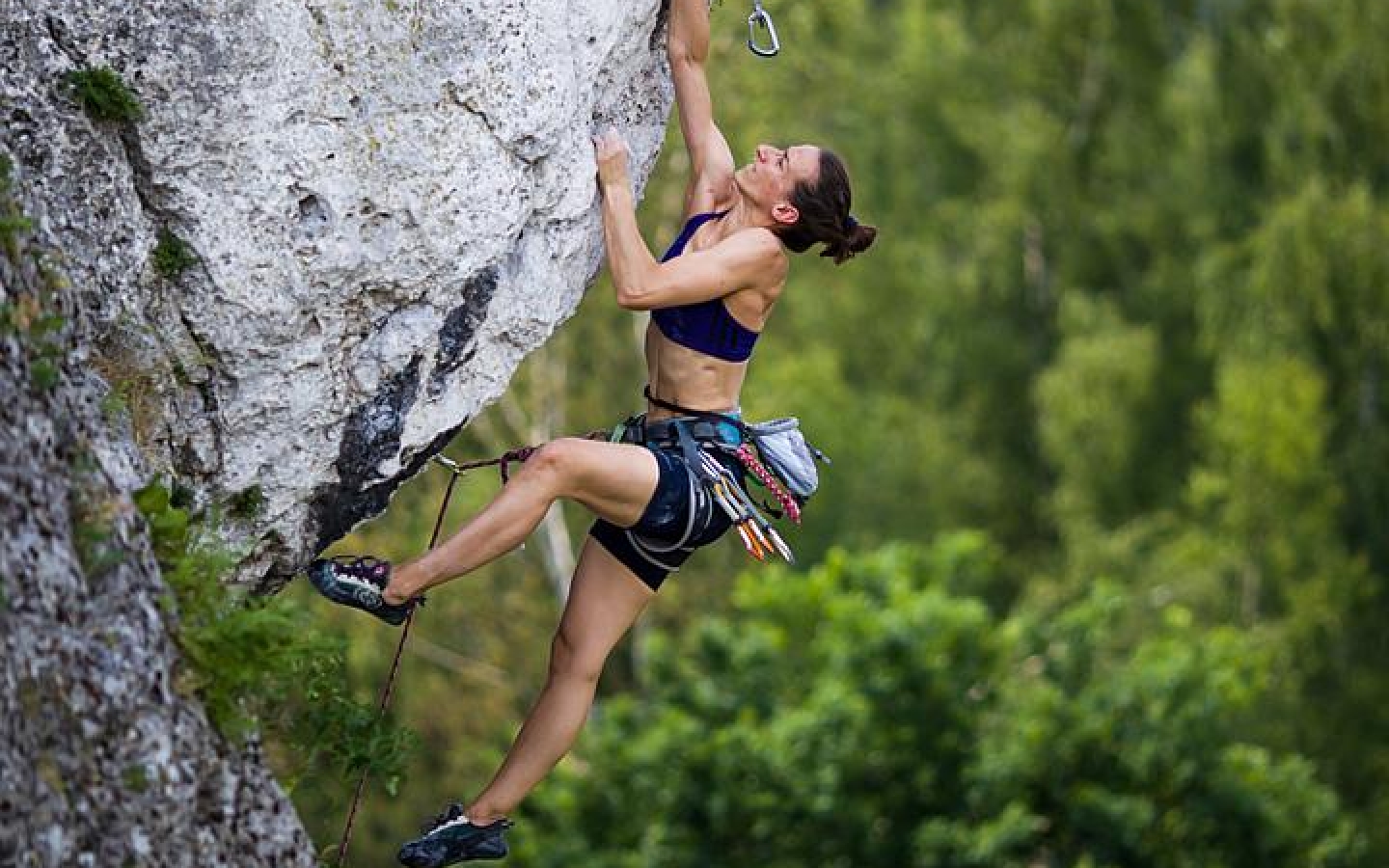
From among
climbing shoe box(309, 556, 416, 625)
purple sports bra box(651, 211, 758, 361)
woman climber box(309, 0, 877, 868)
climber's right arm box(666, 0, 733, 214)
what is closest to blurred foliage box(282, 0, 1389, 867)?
woman climber box(309, 0, 877, 868)

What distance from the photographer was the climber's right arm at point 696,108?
7242mm

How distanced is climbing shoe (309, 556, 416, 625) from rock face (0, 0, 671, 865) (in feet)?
0.76

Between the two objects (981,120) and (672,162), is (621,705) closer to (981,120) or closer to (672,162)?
(672,162)

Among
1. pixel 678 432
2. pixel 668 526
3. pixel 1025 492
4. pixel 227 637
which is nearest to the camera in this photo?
pixel 227 637

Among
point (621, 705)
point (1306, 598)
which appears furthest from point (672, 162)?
point (1306, 598)

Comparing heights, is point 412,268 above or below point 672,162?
below

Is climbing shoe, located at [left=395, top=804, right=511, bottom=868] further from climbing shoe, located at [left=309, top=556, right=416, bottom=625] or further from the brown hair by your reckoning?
the brown hair

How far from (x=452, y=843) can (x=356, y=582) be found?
975mm

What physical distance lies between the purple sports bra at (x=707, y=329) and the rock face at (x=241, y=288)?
310mm

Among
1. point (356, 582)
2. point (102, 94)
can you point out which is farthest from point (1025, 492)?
point (102, 94)

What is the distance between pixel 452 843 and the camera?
6984 millimetres

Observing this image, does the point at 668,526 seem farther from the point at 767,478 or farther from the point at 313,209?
the point at 313,209

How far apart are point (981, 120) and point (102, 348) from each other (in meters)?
25.7

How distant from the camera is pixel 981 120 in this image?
101ft
